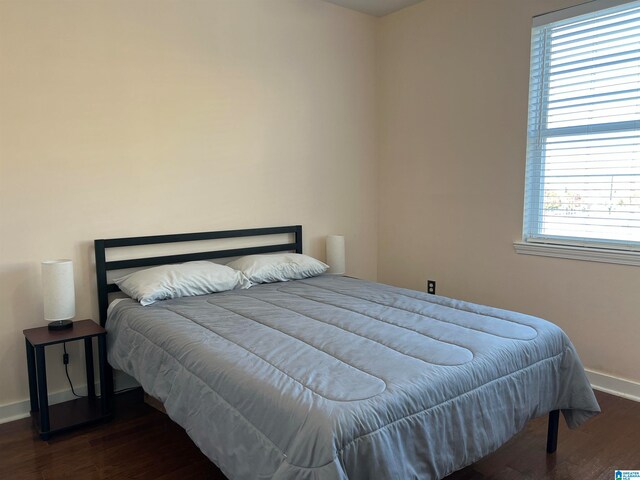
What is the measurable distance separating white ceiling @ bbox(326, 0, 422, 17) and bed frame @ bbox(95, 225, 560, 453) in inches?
69.8

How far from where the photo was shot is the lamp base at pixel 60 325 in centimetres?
261

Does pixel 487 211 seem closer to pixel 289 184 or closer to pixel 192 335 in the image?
pixel 289 184

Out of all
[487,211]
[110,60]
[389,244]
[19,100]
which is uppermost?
[110,60]

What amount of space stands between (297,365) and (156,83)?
6.84ft

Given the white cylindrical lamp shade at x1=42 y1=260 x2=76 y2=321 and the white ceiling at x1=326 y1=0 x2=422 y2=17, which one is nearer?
the white cylindrical lamp shade at x1=42 y1=260 x2=76 y2=321

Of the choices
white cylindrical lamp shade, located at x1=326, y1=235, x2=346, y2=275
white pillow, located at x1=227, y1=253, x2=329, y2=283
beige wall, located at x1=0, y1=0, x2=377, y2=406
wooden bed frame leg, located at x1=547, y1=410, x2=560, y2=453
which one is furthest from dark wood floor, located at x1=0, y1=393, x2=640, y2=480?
white cylindrical lamp shade, located at x1=326, y1=235, x2=346, y2=275

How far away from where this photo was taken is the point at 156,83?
3006 mm

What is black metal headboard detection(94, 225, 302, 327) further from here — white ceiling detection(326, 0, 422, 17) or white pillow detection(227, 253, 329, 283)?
white ceiling detection(326, 0, 422, 17)

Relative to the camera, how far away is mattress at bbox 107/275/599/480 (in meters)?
1.46

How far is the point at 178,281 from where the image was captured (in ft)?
9.16

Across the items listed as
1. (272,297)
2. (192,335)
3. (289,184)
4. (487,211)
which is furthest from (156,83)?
(487,211)

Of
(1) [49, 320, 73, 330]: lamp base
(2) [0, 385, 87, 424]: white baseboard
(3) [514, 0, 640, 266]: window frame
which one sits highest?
(3) [514, 0, 640, 266]: window frame

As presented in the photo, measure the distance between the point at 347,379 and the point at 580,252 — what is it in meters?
2.03

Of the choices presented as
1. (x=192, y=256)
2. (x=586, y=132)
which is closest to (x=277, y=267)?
(x=192, y=256)
